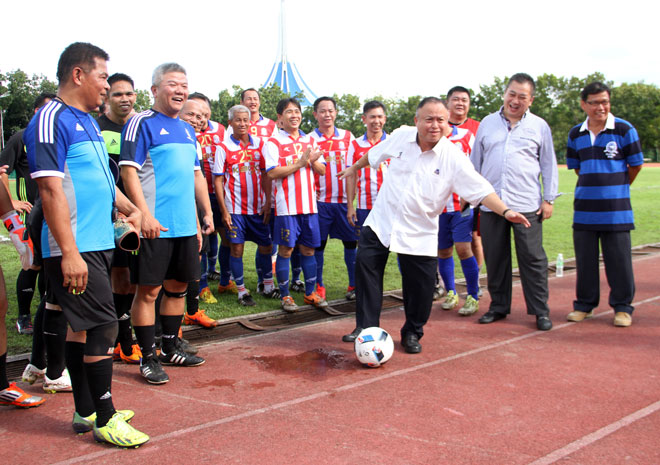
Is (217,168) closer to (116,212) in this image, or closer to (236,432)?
(116,212)

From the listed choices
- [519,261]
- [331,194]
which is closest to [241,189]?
[331,194]

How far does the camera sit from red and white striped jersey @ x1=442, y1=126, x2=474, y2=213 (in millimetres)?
6672

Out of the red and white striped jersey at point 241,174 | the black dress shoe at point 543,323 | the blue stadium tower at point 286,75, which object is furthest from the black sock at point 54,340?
the blue stadium tower at point 286,75

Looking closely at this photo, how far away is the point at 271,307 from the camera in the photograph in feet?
21.6

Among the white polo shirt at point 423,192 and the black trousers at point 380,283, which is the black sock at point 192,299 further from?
the white polo shirt at point 423,192

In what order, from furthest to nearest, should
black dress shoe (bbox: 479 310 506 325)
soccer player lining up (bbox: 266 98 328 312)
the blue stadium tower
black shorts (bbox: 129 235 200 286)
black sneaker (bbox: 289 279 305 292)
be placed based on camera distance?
the blue stadium tower, black sneaker (bbox: 289 279 305 292), soccer player lining up (bbox: 266 98 328 312), black dress shoe (bbox: 479 310 506 325), black shorts (bbox: 129 235 200 286)

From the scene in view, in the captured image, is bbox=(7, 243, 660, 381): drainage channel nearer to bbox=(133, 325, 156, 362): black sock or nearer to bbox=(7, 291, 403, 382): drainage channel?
bbox=(7, 291, 403, 382): drainage channel

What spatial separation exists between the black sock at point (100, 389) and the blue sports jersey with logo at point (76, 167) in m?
0.64

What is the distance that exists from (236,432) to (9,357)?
93.6 inches

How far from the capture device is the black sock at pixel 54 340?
3.78 metres

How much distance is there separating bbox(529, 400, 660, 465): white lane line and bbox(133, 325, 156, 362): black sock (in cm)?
268

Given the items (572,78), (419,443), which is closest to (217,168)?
(419,443)

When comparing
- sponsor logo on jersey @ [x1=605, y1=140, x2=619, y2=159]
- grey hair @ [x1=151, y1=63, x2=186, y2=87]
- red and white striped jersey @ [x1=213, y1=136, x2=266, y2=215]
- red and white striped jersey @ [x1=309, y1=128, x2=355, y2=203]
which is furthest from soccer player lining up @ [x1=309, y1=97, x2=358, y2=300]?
grey hair @ [x1=151, y1=63, x2=186, y2=87]

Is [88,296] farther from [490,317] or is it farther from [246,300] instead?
[490,317]
